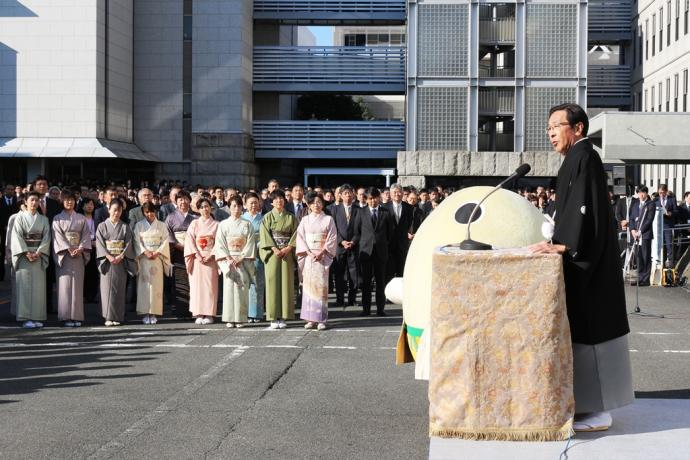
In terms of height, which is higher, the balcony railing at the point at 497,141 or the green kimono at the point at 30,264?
the balcony railing at the point at 497,141

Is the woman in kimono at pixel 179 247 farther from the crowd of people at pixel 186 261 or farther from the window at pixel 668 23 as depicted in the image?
the window at pixel 668 23

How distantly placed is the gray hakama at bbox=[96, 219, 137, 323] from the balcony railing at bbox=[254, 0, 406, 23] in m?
29.1

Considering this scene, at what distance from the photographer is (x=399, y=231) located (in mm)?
16875

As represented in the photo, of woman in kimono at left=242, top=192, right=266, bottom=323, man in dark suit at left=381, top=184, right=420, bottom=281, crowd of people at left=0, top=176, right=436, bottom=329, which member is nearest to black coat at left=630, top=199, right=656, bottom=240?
man in dark suit at left=381, top=184, right=420, bottom=281

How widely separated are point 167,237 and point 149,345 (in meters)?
3.14

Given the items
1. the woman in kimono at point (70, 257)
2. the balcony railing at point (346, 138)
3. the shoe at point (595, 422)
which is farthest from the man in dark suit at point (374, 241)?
the balcony railing at point (346, 138)

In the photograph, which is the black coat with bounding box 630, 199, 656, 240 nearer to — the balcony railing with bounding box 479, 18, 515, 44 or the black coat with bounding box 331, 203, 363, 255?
the black coat with bounding box 331, 203, 363, 255

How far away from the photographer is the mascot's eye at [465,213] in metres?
7.49

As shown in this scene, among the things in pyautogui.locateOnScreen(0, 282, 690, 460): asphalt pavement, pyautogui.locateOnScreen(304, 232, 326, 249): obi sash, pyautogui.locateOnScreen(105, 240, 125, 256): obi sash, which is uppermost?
pyautogui.locateOnScreen(304, 232, 326, 249): obi sash

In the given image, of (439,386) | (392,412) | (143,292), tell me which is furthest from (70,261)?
(439,386)

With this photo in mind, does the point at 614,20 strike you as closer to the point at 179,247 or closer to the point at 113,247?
the point at 179,247

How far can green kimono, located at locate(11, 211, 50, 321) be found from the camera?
44.5ft

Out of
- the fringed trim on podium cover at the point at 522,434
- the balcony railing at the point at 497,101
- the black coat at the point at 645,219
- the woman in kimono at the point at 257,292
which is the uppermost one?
the balcony railing at the point at 497,101

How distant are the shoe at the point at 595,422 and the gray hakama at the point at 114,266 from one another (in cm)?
846
